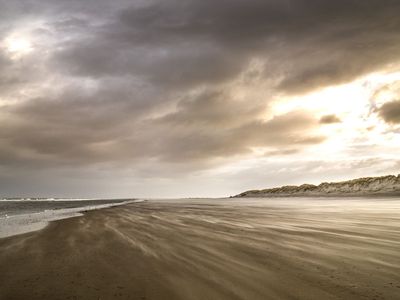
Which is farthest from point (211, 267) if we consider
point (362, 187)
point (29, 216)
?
point (362, 187)

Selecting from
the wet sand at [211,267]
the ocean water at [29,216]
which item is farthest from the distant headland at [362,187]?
the wet sand at [211,267]

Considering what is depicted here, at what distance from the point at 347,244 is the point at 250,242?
2.61 m

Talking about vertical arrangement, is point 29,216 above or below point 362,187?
below

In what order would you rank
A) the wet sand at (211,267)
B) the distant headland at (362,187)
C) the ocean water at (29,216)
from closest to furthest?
the wet sand at (211,267), the ocean water at (29,216), the distant headland at (362,187)

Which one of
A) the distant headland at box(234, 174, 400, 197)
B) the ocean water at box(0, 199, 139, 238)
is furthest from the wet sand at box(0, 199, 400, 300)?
the distant headland at box(234, 174, 400, 197)

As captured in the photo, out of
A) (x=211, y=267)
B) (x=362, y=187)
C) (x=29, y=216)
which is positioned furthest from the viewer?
(x=362, y=187)

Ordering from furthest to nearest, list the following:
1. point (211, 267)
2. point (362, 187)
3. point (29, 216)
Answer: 1. point (362, 187)
2. point (29, 216)
3. point (211, 267)

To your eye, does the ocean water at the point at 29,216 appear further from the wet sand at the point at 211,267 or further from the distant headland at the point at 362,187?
the distant headland at the point at 362,187

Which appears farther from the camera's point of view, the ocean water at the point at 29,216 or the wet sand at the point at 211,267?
the ocean water at the point at 29,216

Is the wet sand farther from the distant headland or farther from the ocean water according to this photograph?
the distant headland

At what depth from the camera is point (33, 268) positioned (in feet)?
22.4

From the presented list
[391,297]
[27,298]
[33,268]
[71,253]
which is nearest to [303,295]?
[391,297]

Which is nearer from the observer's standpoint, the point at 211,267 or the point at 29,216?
the point at 211,267

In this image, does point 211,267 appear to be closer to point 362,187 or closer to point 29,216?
point 29,216
